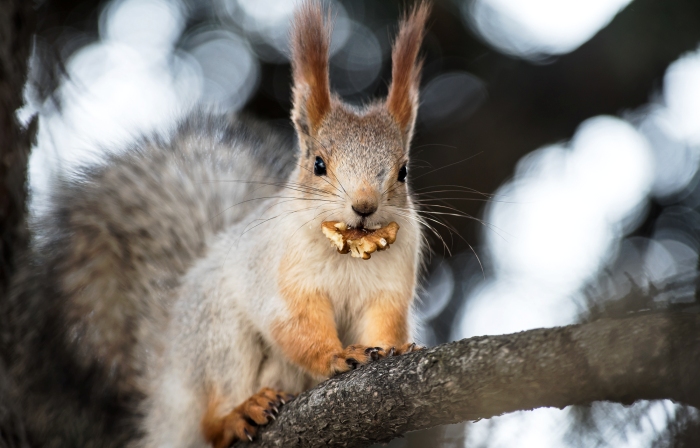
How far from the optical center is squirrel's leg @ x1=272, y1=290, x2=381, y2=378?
194cm

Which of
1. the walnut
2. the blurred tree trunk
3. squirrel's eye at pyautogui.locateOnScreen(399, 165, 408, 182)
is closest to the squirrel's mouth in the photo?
the walnut

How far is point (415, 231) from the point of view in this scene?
223 centimetres

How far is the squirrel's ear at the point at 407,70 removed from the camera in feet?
7.33

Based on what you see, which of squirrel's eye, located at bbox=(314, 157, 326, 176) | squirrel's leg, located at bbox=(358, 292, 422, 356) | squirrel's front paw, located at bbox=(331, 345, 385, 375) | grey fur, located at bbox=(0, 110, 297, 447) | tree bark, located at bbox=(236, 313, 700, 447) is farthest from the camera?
grey fur, located at bbox=(0, 110, 297, 447)

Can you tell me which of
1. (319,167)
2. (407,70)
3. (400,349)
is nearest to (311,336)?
(400,349)

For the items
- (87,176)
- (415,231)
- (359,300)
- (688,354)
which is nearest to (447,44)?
(415,231)

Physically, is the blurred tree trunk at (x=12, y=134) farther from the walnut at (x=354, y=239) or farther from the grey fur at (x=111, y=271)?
the walnut at (x=354, y=239)

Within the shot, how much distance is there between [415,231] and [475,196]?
570 millimetres

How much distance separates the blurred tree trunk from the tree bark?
1091 millimetres

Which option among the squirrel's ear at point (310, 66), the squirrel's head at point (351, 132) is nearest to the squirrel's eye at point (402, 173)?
the squirrel's head at point (351, 132)

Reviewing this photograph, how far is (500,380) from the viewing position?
4.08 ft

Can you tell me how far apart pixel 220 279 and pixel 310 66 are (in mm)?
822

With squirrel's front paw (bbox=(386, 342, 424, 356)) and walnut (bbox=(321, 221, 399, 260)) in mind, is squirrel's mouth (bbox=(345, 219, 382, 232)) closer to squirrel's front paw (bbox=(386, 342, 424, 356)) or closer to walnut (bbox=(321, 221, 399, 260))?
walnut (bbox=(321, 221, 399, 260))

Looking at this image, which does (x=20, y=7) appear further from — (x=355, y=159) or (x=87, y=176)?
(x=355, y=159)
